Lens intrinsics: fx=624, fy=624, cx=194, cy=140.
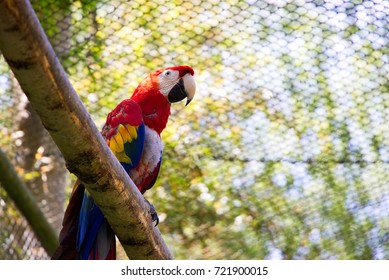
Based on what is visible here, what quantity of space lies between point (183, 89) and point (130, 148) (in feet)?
1.18

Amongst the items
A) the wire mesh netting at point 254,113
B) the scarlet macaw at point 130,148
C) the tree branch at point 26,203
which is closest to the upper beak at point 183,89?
the scarlet macaw at point 130,148

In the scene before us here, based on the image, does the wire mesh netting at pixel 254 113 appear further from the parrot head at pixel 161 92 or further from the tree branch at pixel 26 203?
the parrot head at pixel 161 92

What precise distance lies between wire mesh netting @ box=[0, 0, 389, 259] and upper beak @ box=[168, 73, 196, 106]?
1.24ft

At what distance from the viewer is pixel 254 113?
8.07 ft

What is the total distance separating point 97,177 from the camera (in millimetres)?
1232

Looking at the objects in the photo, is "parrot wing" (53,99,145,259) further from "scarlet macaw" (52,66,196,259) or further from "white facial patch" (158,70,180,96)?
"white facial patch" (158,70,180,96)

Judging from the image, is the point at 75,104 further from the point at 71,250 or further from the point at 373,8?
the point at 373,8

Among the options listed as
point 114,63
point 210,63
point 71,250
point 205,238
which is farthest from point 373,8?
point 71,250

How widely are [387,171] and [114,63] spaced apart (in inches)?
46.0

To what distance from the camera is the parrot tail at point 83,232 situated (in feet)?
4.98

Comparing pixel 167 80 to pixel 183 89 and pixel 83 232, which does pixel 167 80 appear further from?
pixel 83 232

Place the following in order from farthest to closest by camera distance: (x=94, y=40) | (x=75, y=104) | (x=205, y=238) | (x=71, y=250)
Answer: (x=205, y=238) → (x=94, y=40) → (x=71, y=250) → (x=75, y=104)

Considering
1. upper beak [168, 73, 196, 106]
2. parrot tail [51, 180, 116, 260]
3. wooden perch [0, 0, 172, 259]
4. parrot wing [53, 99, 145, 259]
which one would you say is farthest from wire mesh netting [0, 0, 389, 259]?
wooden perch [0, 0, 172, 259]

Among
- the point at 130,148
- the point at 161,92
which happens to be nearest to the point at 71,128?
the point at 130,148
